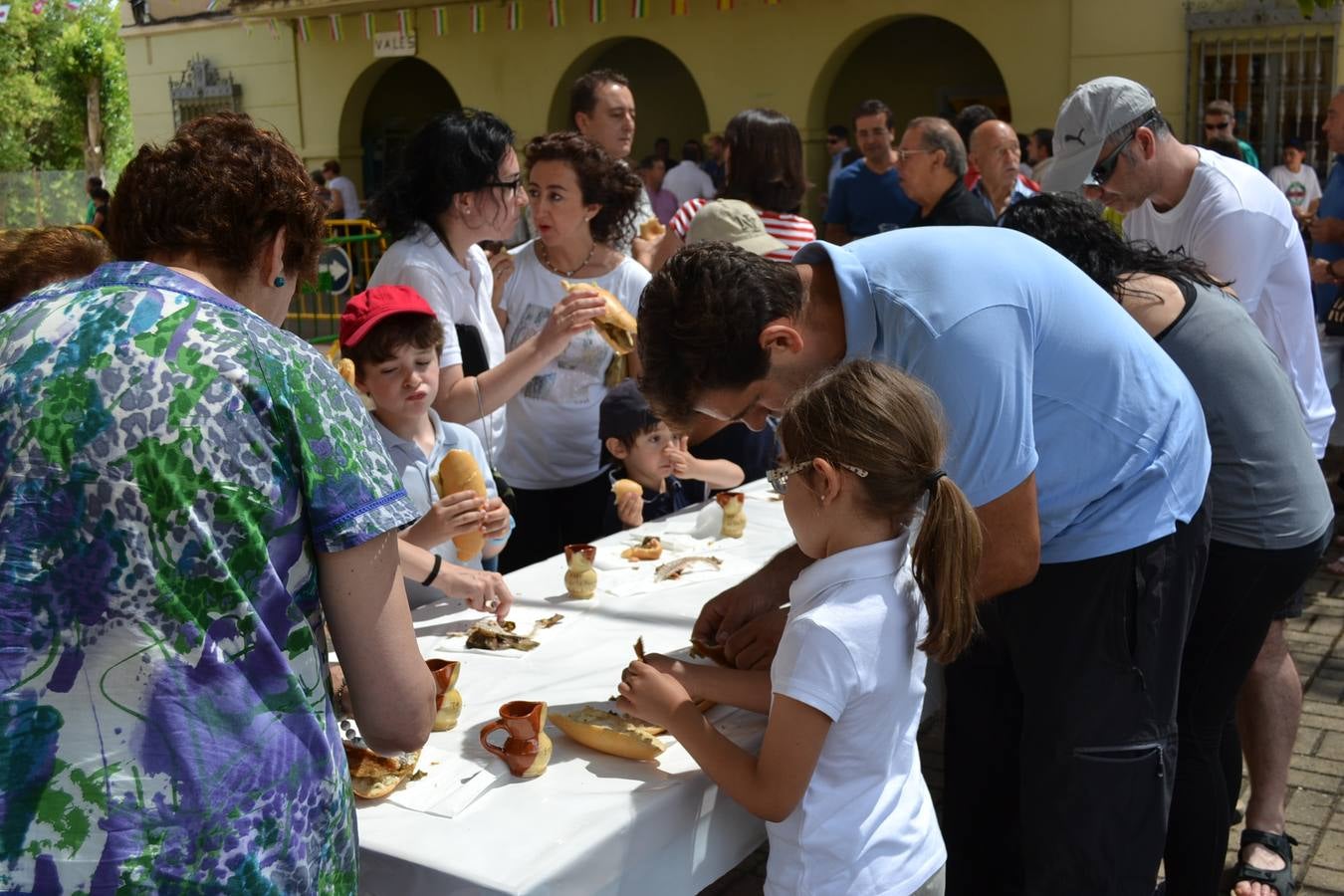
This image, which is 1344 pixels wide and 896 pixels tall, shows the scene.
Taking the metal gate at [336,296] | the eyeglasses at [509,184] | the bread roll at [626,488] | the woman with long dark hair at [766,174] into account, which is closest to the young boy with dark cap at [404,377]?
the bread roll at [626,488]

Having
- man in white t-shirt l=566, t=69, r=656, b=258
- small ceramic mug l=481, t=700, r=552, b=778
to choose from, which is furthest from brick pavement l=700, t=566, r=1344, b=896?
man in white t-shirt l=566, t=69, r=656, b=258

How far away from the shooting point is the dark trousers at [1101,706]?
6.66 ft

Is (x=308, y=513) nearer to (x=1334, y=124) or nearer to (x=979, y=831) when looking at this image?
(x=979, y=831)

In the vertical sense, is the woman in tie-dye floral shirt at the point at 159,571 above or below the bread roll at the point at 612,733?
above

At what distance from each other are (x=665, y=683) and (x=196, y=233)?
0.92 m

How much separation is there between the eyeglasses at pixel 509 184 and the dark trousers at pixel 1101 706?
1.79 metres

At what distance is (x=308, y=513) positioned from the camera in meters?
1.27

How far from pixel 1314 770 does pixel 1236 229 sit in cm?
163

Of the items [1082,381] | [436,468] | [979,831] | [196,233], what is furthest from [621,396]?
[196,233]

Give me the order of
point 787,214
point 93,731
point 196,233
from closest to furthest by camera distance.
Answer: point 93,731 < point 196,233 < point 787,214

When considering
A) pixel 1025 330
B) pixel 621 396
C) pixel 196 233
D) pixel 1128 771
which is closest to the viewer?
pixel 196 233

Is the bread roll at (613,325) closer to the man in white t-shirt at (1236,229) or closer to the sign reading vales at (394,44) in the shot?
the man in white t-shirt at (1236,229)

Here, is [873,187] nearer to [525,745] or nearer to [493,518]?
[493,518]

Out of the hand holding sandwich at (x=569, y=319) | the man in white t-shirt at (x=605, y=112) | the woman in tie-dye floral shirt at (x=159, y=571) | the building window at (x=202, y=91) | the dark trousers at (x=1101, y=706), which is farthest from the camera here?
the building window at (x=202, y=91)
